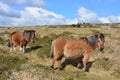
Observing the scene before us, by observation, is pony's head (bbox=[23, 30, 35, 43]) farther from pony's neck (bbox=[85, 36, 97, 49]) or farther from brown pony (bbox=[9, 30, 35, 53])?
pony's neck (bbox=[85, 36, 97, 49])

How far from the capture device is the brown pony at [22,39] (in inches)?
1046

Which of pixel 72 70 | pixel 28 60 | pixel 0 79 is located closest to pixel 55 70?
pixel 72 70

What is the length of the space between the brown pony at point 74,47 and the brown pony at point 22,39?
4.97 m

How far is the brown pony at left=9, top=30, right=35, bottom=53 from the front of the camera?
2656 cm

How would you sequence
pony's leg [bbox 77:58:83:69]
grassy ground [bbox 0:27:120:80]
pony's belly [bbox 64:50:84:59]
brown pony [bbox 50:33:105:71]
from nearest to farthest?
grassy ground [bbox 0:27:120:80]
brown pony [bbox 50:33:105:71]
pony's belly [bbox 64:50:84:59]
pony's leg [bbox 77:58:83:69]

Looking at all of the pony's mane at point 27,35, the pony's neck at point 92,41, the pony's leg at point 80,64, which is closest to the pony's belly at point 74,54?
the pony's leg at point 80,64

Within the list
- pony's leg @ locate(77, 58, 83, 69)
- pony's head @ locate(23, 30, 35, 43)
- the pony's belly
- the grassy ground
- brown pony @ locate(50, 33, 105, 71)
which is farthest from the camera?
pony's head @ locate(23, 30, 35, 43)

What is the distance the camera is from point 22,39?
27.0m

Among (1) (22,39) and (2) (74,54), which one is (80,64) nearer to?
(2) (74,54)

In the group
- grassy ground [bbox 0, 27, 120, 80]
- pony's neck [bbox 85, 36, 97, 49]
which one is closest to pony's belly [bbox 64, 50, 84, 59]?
pony's neck [bbox 85, 36, 97, 49]

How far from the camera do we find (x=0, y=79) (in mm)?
17500

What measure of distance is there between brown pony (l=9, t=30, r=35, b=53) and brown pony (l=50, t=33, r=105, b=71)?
4965mm

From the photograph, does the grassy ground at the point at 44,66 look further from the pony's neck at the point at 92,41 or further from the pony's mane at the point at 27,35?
the pony's neck at the point at 92,41

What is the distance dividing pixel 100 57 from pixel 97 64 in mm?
2160
